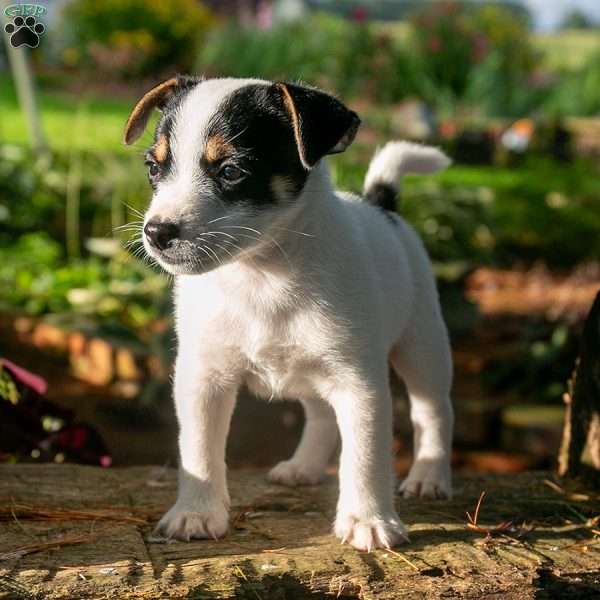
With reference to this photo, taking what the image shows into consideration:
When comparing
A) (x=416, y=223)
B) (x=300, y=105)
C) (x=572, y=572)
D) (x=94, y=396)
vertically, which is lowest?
(x=94, y=396)

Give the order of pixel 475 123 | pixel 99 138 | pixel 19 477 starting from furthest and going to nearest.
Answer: pixel 475 123 < pixel 99 138 < pixel 19 477

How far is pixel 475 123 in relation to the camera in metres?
12.6

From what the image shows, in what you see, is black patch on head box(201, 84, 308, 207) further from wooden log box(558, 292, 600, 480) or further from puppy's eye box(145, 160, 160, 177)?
wooden log box(558, 292, 600, 480)

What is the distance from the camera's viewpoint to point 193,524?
3.15 meters

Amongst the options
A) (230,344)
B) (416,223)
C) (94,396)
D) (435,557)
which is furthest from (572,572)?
(416,223)

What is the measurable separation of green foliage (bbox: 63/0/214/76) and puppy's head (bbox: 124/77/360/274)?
1446cm

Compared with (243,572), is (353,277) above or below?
above

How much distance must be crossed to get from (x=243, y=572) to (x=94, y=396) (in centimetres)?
429

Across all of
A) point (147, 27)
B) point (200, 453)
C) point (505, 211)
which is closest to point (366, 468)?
point (200, 453)

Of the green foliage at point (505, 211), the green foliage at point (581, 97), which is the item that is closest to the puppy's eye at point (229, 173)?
the green foliage at point (505, 211)

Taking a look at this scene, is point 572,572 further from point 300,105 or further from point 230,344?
point 300,105

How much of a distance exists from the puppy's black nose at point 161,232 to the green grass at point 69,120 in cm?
683

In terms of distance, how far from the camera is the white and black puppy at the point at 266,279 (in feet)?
9.21

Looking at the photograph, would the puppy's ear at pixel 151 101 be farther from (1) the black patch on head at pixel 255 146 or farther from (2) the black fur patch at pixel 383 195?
(2) the black fur patch at pixel 383 195
